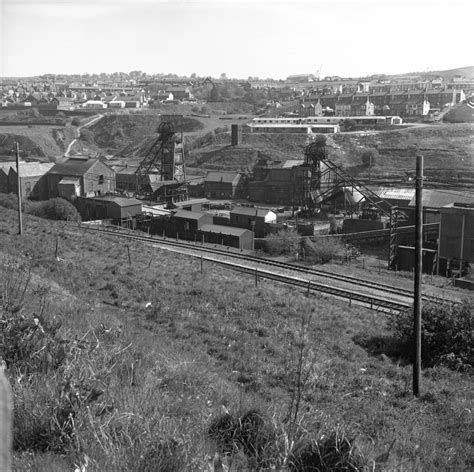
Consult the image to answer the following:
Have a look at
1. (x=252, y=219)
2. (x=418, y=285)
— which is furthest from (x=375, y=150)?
(x=418, y=285)

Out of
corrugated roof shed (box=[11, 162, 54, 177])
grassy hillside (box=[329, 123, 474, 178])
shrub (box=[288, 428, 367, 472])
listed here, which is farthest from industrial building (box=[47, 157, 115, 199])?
shrub (box=[288, 428, 367, 472])

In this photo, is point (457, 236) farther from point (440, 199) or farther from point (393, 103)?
point (393, 103)

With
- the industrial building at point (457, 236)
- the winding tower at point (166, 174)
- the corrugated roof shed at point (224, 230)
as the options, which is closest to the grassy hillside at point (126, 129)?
the winding tower at point (166, 174)

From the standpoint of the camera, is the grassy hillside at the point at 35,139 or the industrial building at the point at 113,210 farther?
the grassy hillside at the point at 35,139

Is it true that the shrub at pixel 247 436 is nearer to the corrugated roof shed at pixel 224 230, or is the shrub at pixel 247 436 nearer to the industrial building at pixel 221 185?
the corrugated roof shed at pixel 224 230

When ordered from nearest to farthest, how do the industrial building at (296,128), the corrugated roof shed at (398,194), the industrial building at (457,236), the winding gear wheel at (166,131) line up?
the industrial building at (457,236) → the corrugated roof shed at (398,194) → the winding gear wheel at (166,131) → the industrial building at (296,128)

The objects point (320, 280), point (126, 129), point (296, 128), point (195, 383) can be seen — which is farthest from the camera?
point (126, 129)
